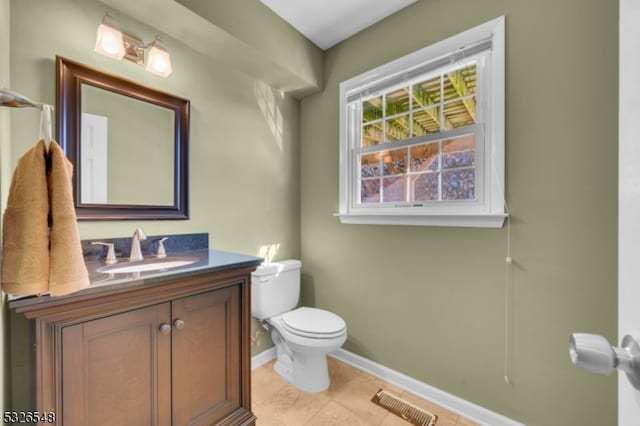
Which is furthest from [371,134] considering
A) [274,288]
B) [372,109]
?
[274,288]

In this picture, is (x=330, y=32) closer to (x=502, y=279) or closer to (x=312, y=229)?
(x=312, y=229)

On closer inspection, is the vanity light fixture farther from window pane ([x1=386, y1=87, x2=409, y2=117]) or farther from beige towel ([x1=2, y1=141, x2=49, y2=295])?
window pane ([x1=386, y1=87, x2=409, y2=117])

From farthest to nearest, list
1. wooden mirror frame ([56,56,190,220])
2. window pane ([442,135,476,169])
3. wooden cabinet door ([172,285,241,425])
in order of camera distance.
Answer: window pane ([442,135,476,169])
wooden mirror frame ([56,56,190,220])
wooden cabinet door ([172,285,241,425])

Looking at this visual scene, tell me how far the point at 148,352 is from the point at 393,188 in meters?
1.65

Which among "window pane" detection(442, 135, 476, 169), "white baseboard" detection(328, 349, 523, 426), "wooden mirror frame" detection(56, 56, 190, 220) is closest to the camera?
"wooden mirror frame" detection(56, 56, 190, 220)

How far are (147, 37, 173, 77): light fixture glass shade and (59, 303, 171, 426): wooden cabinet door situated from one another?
127cm

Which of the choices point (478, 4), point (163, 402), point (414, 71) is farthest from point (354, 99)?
point (163, 402)

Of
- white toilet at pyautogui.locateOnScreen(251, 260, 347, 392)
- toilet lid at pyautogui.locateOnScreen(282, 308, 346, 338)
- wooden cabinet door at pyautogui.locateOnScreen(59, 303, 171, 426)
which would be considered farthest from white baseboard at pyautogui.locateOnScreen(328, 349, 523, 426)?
wooden cabinet door at pyautogui.locateOnScreen(59, 303, 171, 426)

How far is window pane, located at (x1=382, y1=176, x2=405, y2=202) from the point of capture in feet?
6.36

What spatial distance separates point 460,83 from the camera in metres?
1.69

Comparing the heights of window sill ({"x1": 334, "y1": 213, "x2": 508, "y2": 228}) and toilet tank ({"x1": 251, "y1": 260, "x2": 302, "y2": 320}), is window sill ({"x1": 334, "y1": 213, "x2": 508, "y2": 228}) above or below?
above

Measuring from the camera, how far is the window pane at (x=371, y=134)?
2.05 meters

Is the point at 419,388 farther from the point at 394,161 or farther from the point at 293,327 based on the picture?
the point at 394,161

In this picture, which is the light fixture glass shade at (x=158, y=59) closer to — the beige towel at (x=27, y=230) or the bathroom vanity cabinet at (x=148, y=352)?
the beige towel at (x=27, y=230)
